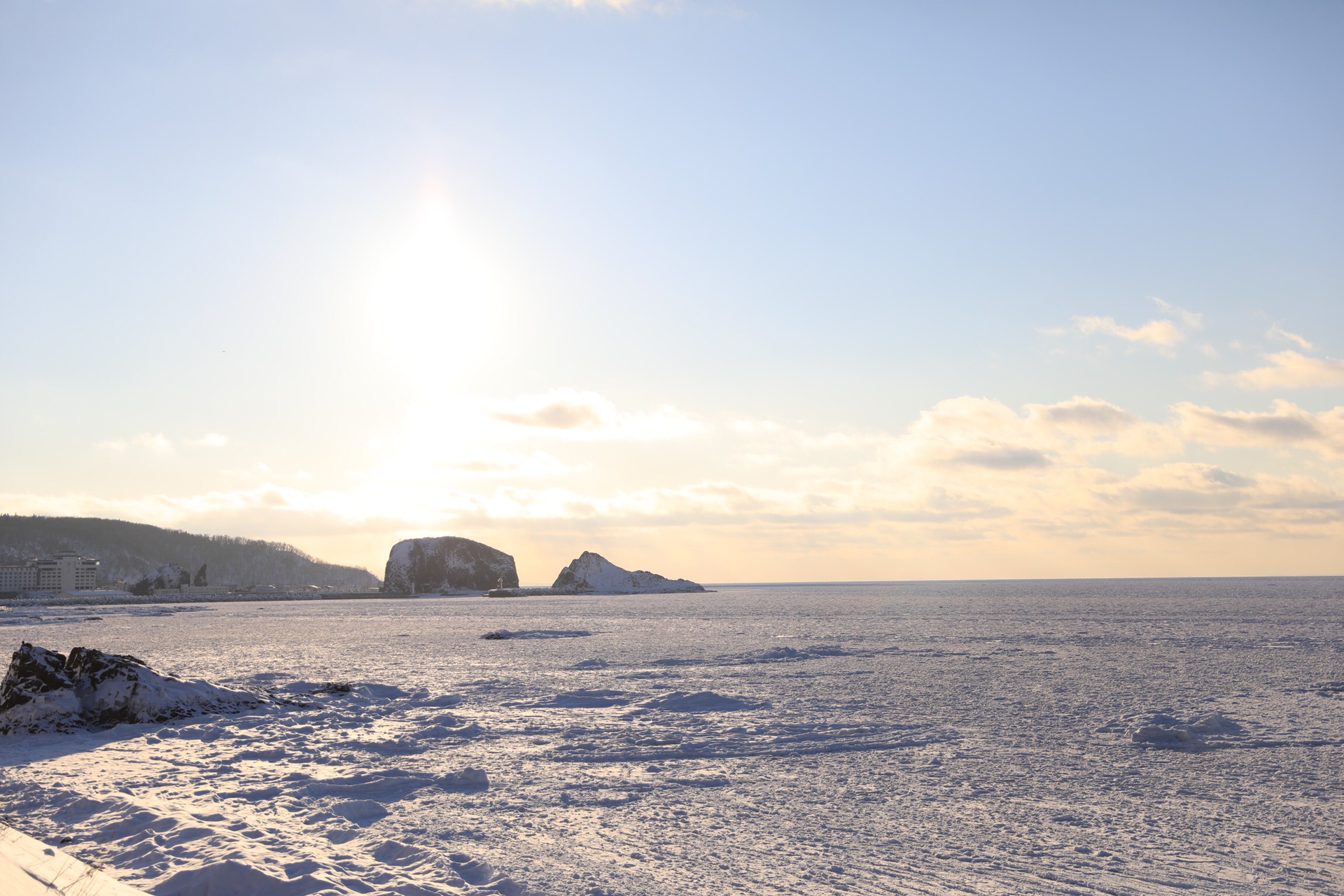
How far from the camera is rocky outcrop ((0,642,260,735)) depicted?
1783 cm

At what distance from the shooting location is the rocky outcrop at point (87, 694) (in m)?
17.8

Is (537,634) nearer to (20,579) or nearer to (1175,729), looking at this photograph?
(1175,729)

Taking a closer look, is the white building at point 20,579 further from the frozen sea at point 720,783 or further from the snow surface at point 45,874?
the snow surface at point 45,874

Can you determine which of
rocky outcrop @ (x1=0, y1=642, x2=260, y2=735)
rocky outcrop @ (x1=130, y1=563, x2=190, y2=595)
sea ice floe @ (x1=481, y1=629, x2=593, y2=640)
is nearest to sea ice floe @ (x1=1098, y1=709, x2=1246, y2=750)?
rocky outcrop @ (x1=0, y1=642, x2=260, y2=735)

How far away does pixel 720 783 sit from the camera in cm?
1344

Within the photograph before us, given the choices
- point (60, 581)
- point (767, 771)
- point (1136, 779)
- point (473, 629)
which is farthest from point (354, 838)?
point (60, 581)

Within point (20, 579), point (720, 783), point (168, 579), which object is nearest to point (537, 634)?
point (720, 783)

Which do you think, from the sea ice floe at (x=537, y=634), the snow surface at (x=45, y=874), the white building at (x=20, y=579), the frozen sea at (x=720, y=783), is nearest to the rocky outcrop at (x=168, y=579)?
the white building at (x=20, y=579)

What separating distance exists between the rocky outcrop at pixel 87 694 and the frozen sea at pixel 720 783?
90cm

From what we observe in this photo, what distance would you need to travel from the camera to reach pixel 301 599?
7510 inches

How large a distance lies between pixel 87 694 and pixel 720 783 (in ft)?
48.9

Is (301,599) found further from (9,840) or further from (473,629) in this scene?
(9,840)

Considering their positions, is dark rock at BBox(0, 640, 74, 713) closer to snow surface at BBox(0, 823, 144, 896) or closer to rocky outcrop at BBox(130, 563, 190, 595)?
snow surface at BBox(0, 823, 144, 896)

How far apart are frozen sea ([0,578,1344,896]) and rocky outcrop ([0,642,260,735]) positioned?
90 centimetres
